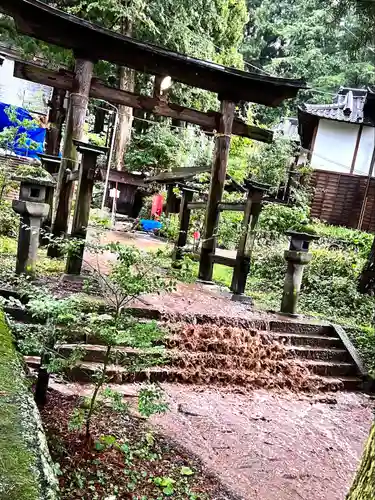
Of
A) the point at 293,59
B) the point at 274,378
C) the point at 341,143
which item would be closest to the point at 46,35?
the point at 274,378

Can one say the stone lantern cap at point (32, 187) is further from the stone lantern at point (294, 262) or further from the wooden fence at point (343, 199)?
the wooden fence at point (343, 199)

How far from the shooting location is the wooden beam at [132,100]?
7340 millimetres

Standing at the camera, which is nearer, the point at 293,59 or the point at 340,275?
the point at 340,275

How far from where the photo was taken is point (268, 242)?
536 inches

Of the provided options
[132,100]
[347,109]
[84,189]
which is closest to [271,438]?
[84,189]

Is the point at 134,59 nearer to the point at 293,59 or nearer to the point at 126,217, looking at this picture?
the point at 126,217

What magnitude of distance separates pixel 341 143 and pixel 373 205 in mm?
3114

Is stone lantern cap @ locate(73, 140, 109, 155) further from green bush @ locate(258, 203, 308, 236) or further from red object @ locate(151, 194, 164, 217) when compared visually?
red object @ locate(151, 194, 164, 217)

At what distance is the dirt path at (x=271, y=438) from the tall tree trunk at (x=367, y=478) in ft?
5.56

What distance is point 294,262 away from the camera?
736 centimetres

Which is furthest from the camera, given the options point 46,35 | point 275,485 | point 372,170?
point 372,170

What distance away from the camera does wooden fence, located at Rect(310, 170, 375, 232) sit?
20203 millimetres

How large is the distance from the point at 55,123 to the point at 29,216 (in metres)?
11.2

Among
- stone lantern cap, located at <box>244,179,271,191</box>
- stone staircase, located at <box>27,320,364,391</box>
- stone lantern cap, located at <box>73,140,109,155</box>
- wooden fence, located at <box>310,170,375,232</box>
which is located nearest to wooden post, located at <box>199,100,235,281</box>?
stone lantern cap, located at <box>244,179,271,191</box>
